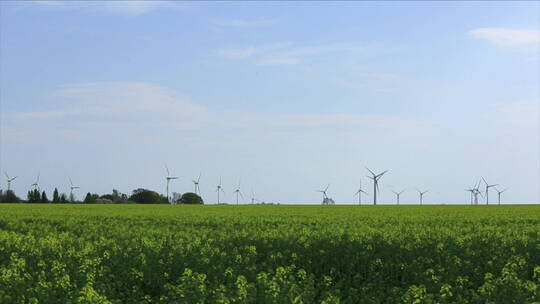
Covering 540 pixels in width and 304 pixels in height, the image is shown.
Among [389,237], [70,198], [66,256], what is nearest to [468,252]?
[389,237]

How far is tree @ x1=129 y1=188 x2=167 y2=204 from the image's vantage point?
188 m

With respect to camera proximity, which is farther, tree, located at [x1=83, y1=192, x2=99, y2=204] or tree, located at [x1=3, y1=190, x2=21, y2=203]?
tree, located at [x1=83, y1=192, x2=99, y2=204]

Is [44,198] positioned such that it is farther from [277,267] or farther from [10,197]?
[277,267]

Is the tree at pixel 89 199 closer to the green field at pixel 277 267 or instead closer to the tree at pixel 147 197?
the tree at pixel 147 197

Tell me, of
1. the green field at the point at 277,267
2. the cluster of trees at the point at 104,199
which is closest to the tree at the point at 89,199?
the cluster of trees at the point at 104,199

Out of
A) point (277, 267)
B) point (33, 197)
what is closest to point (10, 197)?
Result: point (33, 197)

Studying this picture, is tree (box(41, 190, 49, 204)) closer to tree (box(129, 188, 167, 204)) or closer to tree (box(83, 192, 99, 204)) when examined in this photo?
tree (box(83, 192, 99, 204))

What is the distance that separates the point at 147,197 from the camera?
188625mm

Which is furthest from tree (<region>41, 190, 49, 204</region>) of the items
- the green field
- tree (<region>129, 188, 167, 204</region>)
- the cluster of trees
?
the green field

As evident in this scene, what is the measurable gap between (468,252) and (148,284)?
1060 centimetres

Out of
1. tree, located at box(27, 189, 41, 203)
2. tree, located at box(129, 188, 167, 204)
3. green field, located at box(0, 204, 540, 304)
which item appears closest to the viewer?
green field, located at box(0, 204, 540, 304)

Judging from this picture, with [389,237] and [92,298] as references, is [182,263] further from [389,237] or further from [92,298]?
[389,237]

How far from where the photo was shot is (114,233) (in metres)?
27.0

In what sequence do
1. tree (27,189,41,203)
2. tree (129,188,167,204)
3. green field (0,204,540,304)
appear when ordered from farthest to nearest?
tree (129,188,167,204) < tree (27,189,41,203) < green field (0,204,540,304)
